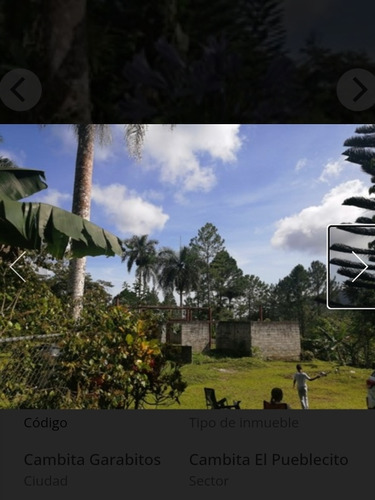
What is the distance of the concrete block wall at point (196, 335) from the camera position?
260 cm

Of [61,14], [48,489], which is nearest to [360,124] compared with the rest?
[48,489]

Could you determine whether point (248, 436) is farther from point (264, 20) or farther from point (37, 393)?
point (264, 20)

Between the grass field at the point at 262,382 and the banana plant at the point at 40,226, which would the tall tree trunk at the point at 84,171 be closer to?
the banana plant at the point at 40,226

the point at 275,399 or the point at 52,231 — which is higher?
the point at 52,231

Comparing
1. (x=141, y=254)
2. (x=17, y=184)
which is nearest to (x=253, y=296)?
(x=141, y=254)

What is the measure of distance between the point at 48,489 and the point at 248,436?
0.76 meters

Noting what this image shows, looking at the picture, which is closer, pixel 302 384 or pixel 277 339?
pixel 302 384

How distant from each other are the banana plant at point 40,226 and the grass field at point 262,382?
2.97 ft

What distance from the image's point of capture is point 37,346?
11.7ft

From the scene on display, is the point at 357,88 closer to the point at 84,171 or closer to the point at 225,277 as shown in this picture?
the point at 225,277

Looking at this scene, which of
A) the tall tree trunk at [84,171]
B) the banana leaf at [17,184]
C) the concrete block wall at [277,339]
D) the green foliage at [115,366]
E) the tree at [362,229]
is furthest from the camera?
the green foliage at [115,366]

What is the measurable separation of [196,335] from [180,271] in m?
0.66

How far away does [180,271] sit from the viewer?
2332 millimetres

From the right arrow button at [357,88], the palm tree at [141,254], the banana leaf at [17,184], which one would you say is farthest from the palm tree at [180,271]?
the banana leaf at [17,184]
